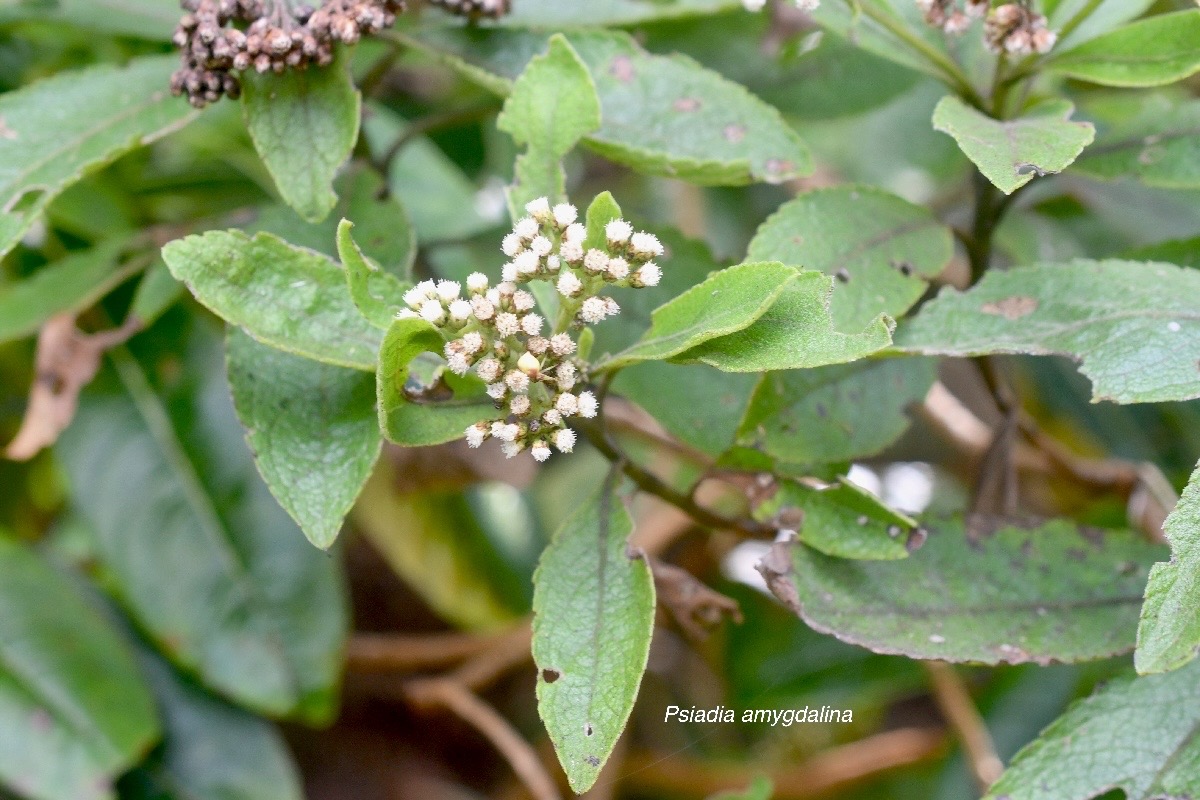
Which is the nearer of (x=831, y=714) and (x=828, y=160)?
(x=831, y=714)

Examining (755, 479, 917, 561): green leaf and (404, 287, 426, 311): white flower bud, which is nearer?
(404, 287, 426, 311): white flower bud

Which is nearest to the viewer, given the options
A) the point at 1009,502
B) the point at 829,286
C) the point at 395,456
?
the point at 829,286

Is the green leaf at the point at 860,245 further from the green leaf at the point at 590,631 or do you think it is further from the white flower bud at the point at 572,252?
the green leaf at the point at 590,631

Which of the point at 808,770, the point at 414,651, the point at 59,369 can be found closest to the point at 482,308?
the point at 59,369

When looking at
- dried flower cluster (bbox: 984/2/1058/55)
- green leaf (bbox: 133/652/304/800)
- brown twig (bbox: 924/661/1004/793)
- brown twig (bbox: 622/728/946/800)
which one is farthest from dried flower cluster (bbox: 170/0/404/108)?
brown twig (bbox: 622/728/946/800)

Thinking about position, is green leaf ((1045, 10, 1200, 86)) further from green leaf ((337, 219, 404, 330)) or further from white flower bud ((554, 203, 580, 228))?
green leaf ((337, 219, 404, 330))

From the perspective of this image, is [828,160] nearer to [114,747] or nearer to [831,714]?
[831,714]

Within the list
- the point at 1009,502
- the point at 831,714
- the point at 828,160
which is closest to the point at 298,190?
the point at 1009,502
